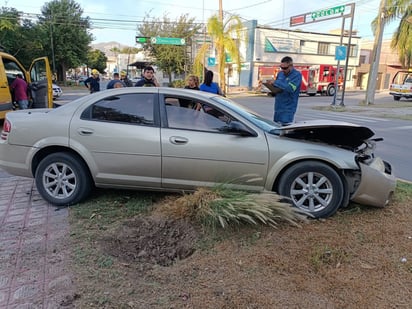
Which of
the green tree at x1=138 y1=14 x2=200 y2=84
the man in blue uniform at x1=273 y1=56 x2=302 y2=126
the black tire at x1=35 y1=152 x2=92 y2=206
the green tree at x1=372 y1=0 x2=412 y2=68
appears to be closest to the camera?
the black tire at x1=35 y1=152 x2=92 y2=206

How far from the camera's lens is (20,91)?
30.3 ft

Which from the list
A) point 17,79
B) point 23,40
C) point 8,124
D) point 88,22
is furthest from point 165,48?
point 8,124

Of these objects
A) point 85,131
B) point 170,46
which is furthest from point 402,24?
point 85,131

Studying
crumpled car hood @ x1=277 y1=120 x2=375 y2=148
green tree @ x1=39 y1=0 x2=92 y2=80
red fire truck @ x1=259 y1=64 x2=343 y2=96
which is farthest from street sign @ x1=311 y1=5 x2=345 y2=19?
green tree @ x1=39 y1=0 x2=92 y2=80

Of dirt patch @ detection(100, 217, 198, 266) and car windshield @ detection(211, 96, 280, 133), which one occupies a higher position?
car windshield @ detection(211, 96, 280, 133)

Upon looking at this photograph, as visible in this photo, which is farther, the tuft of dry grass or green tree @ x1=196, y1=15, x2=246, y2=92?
green tree @ x1=196, y1=15, x2=246, y2=92

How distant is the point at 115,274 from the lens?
270cm

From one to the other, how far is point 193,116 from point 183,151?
0.44m

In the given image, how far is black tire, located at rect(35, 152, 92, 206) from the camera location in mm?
4035

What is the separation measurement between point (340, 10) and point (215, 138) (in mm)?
18733

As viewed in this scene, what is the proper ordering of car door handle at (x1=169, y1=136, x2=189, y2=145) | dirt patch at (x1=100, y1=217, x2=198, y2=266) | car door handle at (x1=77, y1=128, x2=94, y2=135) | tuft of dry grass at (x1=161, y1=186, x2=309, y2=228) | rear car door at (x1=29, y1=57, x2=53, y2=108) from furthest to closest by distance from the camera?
rear car door at (x1=29, y1=57, x2=53, y2=108)
car door handle at (x1=77, y1=128, x2=94, y2=135)
car door handle at (x1=169, y1=136, x2=189, y2=145)
tuft of dry grass at (x1=161, y1=186, x2=309, y2=228)
dirt patch at (x1=100, y1=217, x2=198, y2=266)

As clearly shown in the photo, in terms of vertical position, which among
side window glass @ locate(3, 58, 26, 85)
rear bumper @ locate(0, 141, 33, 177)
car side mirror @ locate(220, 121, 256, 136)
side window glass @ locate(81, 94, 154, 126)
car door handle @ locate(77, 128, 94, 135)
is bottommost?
rear bumper @ locate(0, 141, 33, 177)

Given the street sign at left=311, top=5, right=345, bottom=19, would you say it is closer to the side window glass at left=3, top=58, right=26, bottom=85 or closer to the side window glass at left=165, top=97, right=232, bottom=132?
the side window glass at left=3, top=58, right=26, bottom=85

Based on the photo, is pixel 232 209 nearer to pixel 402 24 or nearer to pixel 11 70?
pixel 11 70
